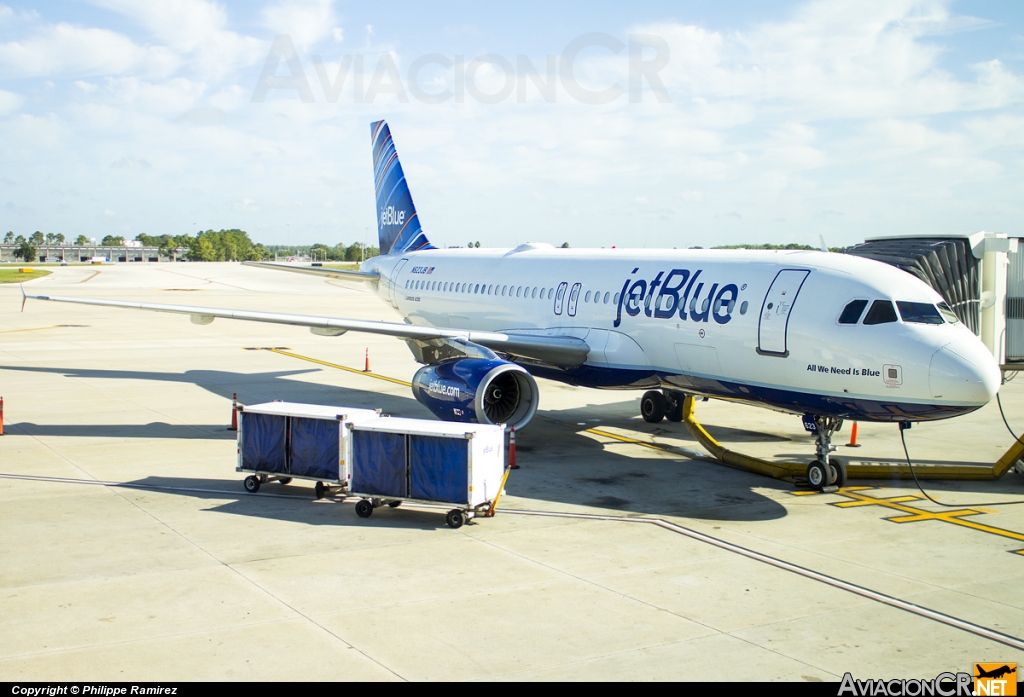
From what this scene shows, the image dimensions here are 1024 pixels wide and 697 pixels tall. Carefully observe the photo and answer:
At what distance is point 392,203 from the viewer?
3256 centimetres

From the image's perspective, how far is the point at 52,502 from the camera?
14039 mm

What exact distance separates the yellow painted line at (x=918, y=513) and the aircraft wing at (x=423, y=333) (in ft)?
20.7

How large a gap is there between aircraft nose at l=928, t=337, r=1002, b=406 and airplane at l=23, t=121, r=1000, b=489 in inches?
0.8

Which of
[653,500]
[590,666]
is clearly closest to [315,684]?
[590,666]

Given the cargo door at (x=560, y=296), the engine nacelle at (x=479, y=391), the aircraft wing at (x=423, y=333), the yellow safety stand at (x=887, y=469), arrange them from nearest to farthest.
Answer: the yellow safety stand at (x=887, y=469) < the engine nacelle at (x=479, y=391) < the aircraft wing at (x=423, y=333) < the cargo door at (x=560, y=296)

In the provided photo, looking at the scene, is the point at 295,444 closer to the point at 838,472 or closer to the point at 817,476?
the point at 817,476

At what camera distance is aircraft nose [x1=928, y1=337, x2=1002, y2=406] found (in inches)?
538

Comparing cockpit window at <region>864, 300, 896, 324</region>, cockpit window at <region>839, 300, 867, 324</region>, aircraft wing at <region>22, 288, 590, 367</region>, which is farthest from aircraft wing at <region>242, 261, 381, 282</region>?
cockpit window at <region>864, 300, 896, 324</region>

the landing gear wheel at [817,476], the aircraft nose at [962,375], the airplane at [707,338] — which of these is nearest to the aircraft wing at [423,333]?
the airplane at [707,338]

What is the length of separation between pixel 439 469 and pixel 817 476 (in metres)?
6.81

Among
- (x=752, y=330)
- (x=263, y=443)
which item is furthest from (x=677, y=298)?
(x=263, y=443)

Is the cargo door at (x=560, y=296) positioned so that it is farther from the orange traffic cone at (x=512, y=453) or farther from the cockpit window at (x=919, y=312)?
the cockpit window at (x=919, y=312)

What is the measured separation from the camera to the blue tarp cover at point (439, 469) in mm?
13195

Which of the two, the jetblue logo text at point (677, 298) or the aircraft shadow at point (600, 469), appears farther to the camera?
the jetblue logo text at point (677, 298)
